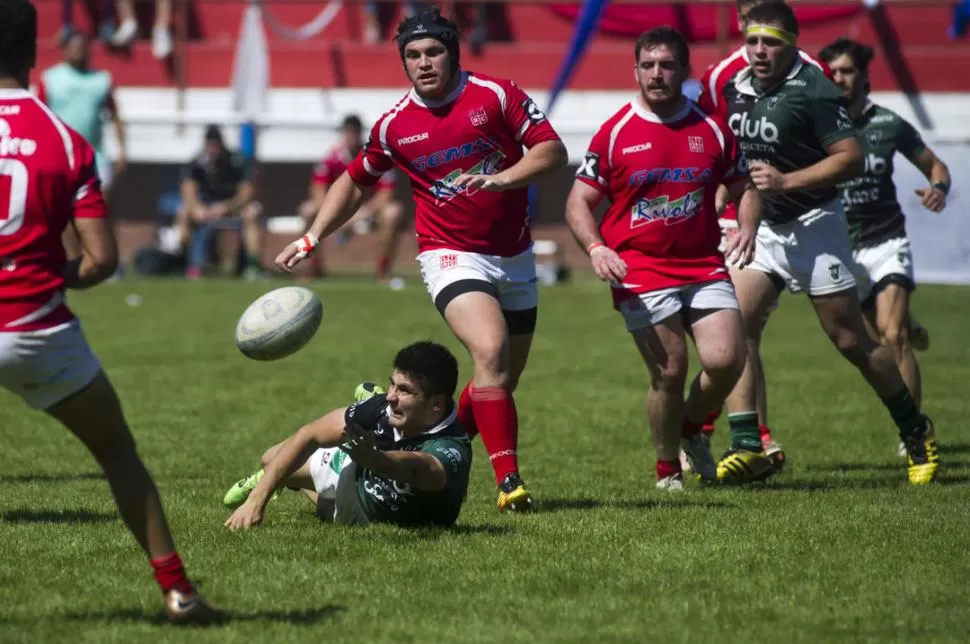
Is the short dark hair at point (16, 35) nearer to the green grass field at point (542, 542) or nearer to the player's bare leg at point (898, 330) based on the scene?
the green grass field at point (542, 542)

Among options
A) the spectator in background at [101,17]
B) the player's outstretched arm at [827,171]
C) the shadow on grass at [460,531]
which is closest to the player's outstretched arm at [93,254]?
the shadow on grass at [460,531]

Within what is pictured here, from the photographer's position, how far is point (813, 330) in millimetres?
16719

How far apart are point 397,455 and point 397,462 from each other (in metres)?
0.05

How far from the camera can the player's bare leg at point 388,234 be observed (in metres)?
21.2

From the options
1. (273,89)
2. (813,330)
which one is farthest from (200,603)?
(273,89)

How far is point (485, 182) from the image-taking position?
7059 millimetres

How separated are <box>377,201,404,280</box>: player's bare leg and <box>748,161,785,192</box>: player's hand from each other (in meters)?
13.6

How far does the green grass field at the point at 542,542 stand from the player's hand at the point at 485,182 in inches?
60.8

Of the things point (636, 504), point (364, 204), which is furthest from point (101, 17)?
point (636, 504)

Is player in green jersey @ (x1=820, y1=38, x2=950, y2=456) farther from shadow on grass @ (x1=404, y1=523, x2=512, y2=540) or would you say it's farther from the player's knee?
shadow on grass @ (x1=404, y1=523, x2=512, y2=540)

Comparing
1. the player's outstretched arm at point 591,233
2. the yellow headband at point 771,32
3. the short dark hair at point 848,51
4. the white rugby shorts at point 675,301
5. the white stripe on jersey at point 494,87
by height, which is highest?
the yellow headband at point 771,32

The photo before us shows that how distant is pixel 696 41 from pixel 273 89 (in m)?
7.15

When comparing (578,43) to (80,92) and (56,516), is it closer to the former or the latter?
(80,92)

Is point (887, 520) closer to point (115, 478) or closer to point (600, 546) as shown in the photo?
point (600, 546)
